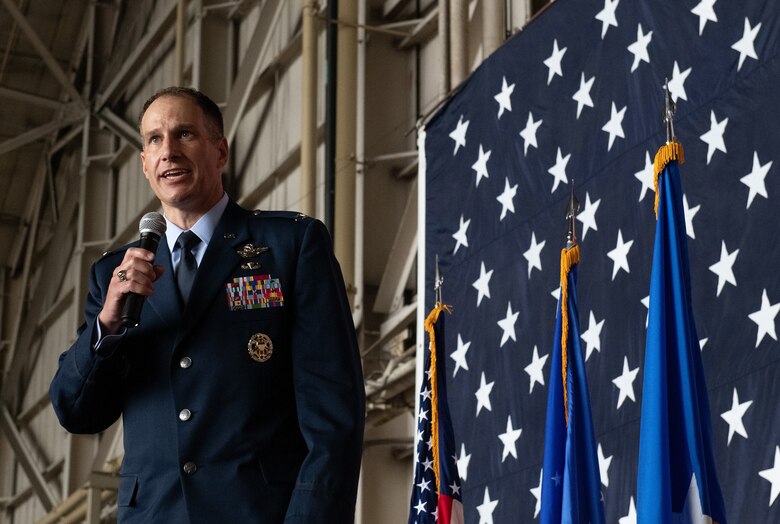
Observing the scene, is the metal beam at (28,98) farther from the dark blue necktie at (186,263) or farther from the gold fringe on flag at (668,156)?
the dark blue necktie at (186,263)

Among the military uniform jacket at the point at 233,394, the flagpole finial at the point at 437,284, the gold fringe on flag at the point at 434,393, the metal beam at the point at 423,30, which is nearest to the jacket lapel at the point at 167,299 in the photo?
the military uniform jacket at the point at 233,394

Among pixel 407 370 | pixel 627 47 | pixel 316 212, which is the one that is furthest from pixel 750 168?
pixel 316 212

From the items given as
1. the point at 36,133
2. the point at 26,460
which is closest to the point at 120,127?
the point at 36,133

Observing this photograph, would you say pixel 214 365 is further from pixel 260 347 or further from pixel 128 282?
pixel 128 282

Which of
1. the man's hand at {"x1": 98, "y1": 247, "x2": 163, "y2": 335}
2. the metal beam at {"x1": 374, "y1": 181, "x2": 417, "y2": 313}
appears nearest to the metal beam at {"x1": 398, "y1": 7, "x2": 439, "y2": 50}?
the metal beam at {"x1": 374, "y1": 181, "x2": 417, "y2": 313}

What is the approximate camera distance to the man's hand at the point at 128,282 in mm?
2074

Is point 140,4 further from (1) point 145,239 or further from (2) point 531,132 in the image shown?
(1) point 145,239

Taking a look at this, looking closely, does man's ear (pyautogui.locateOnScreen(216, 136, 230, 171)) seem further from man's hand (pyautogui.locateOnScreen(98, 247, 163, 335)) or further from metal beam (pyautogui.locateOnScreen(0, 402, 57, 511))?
metal beam (pyautogui.locateOnScreen(0, 402, 57, 511))

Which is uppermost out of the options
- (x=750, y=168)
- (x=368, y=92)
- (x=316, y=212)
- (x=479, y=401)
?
(x=368, y=92)

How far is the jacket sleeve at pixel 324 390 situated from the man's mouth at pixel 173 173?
246 mm

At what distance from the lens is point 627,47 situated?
18.2 ft

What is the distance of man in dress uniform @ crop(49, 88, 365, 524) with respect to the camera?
7.02 feet

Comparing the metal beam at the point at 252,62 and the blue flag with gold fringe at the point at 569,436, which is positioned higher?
the metal beam at the point at 252,62

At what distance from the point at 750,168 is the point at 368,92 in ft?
20.1
